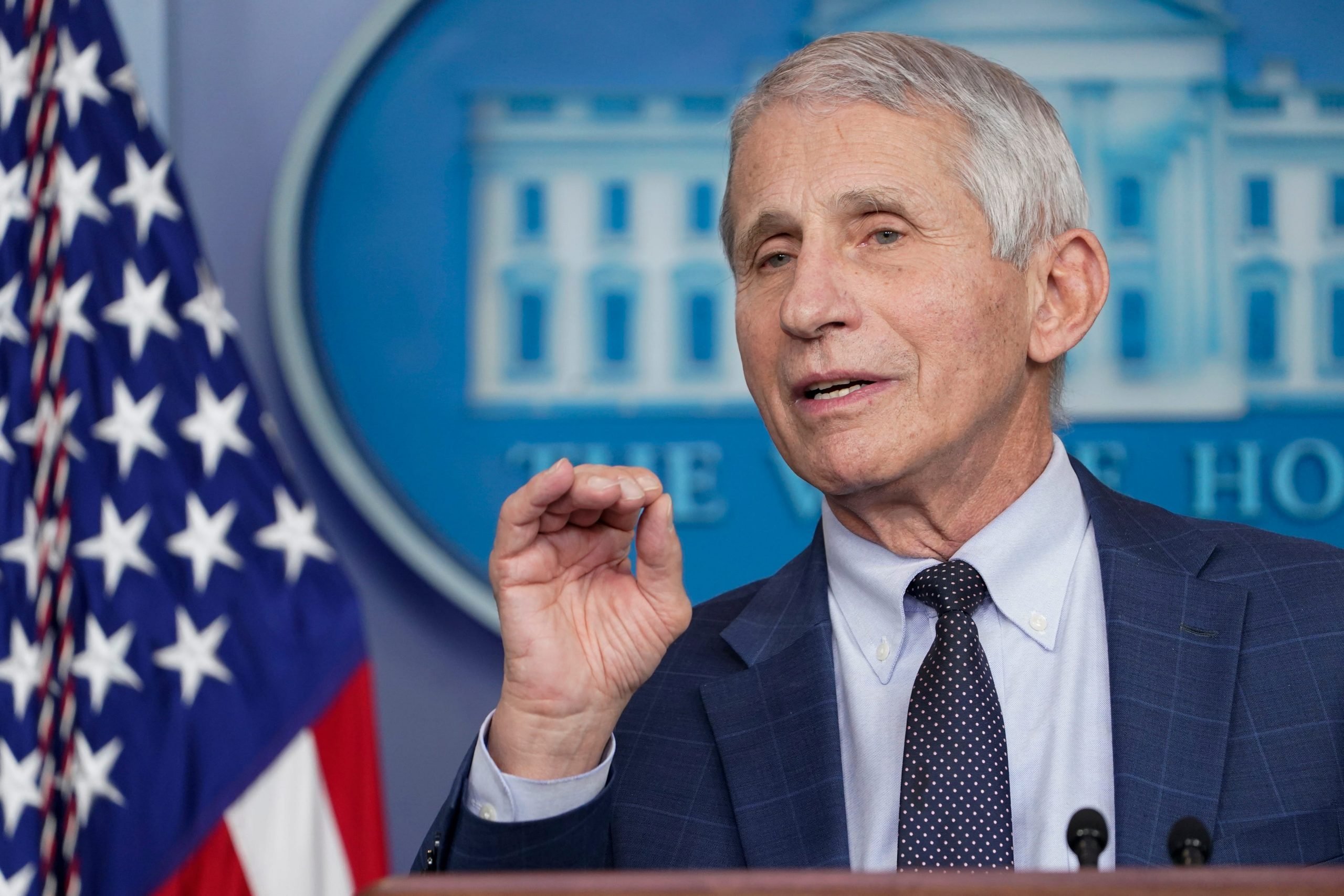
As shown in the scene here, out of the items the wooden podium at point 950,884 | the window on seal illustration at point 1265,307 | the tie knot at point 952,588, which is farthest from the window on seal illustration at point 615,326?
the wooden podium at point 950,884

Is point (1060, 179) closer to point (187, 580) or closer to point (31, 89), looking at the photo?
point (187, 580)

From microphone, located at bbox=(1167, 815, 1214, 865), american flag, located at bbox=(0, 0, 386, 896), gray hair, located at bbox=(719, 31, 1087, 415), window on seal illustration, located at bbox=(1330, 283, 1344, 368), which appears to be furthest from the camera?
window on seal illustration, located at bbox=(1330, 283, 1344, 368)

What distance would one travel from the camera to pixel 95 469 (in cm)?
222

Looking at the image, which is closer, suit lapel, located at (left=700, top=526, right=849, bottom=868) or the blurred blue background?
suit lapel, located at (left=700, top=526, right=849, bottom=868)

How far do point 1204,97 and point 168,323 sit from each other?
1856 millimetres

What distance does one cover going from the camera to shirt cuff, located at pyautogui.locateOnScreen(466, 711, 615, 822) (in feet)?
4.23

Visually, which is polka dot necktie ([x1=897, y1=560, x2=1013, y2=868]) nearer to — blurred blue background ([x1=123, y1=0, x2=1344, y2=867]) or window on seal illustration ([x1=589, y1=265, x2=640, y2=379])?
blurred blue background ([x1=123, y1=0, x2=1344, y2=867])

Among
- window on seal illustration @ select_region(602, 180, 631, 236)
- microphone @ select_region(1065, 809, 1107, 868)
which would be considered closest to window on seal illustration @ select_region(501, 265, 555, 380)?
window on seal illustration @ select_region(602, 180, 631, 236)

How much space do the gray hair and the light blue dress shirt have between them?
0.93 ft

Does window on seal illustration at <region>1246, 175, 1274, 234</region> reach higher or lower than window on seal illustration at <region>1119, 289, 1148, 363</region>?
higher

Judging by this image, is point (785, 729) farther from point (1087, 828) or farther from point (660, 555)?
point (1087, 828)

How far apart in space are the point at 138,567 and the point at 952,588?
1.35 meters

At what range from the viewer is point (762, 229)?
1.55 meters

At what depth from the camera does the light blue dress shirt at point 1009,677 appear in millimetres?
1321
